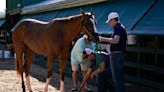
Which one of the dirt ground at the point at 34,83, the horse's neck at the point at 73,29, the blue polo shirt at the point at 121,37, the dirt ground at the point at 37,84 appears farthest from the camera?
the dirt ground at the point at 34,83

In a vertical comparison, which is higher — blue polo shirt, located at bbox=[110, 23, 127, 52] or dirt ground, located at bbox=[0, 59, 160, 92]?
blue polo shirt, located at bbox=[110, 23, 127, 52]

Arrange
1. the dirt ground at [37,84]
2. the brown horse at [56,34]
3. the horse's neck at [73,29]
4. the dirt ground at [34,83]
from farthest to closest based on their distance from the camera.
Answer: the dirt ground at [34,83] < the dirt ground at [37,84] < the horse's neck at [73,29] < the brown horse at [56,34]

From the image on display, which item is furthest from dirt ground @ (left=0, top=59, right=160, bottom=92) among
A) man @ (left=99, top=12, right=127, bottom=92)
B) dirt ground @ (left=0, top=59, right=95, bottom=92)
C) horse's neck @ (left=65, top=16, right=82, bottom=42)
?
man @ (left=99, top=12, right=127, bottom=92)

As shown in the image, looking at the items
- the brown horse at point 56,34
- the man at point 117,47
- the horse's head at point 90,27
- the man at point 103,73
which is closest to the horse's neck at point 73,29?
the brown horse at point 56,34

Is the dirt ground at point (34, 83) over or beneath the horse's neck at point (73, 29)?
beneath

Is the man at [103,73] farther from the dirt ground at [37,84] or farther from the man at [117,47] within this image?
the dirt ground at [37,84]

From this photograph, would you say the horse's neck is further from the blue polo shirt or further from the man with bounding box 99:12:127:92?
the blue polo shirt

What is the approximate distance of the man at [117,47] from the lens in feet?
22.2

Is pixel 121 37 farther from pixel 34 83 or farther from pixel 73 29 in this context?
pixel 34 83

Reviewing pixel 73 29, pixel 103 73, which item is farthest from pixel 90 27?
pixel 103 73

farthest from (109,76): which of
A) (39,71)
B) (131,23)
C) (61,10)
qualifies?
(61,10)

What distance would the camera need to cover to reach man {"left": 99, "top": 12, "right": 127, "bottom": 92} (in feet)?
22.2

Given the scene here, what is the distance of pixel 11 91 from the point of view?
9.05 meters

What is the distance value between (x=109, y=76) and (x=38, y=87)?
280 cm
